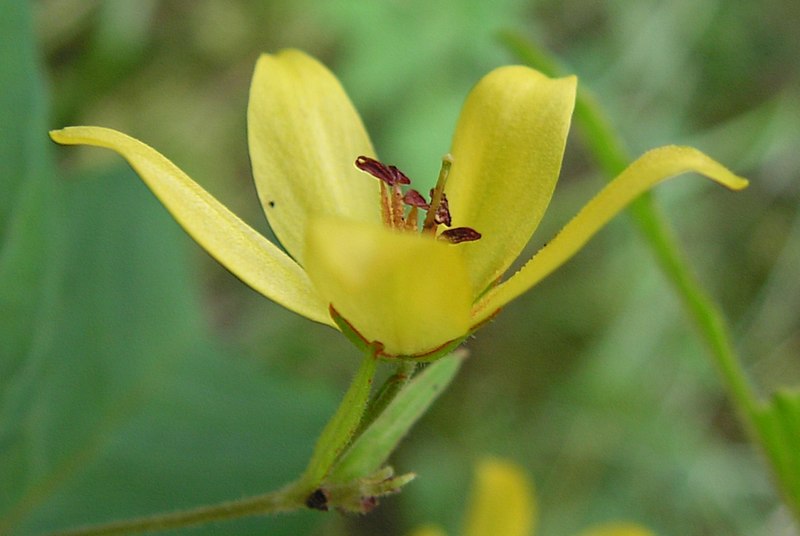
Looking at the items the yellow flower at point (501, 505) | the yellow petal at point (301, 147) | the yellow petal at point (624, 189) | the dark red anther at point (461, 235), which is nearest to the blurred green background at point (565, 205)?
the yellow flower at point (501, 505)

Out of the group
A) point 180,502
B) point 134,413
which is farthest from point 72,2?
point 180,502

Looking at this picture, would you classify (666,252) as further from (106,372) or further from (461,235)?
(106,372)

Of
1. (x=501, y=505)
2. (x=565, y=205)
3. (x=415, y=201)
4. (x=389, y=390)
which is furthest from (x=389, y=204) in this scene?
(x=565, y=205)

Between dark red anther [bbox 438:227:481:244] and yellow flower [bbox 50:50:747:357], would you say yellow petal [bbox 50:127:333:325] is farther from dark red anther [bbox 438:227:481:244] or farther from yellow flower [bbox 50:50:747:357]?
dark red anther [bbox 438:227:481:244]

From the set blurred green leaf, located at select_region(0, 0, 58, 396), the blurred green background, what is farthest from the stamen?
the blurred green background

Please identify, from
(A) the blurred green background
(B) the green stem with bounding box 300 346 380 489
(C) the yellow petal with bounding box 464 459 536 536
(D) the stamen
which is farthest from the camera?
(A) the blurred green background

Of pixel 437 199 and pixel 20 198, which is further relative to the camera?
pixel 20 198

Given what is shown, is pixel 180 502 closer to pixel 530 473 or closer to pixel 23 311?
pixel 23 311
